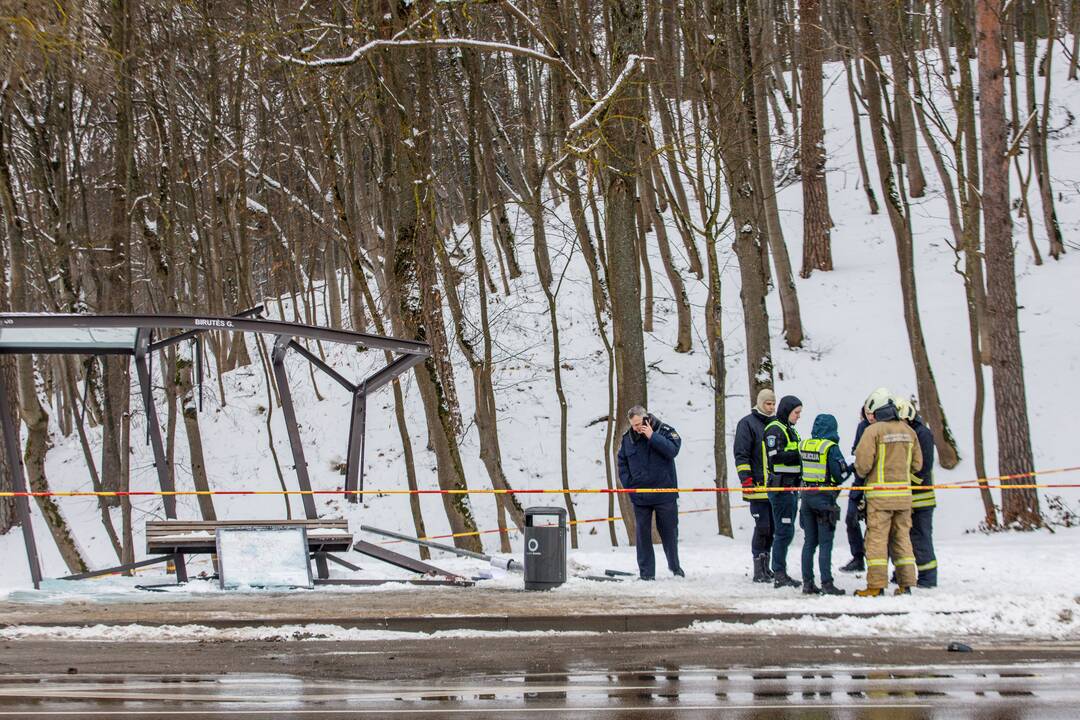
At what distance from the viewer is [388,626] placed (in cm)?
990

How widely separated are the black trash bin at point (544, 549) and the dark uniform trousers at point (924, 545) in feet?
12.0

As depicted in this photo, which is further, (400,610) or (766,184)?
(766,184)

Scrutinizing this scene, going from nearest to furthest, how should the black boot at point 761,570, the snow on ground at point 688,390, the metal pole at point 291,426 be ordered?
the black boot at point 761,570 < the metal pole at point 291,426 < the snow on ground at point 688,390

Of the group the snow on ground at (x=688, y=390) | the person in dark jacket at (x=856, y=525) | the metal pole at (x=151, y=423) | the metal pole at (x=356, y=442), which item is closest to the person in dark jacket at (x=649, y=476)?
the person in dark jacket at (x=856, y=525)

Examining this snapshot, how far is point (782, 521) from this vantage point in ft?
38.6

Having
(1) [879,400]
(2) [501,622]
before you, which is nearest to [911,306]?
(1) [879,400]

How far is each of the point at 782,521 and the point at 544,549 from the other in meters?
2.55

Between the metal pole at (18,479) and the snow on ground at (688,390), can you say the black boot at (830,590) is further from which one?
the metal pole at (18,479)

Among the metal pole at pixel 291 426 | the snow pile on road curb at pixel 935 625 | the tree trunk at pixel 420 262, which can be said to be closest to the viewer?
the snow pile on road curb at pixel 935 625

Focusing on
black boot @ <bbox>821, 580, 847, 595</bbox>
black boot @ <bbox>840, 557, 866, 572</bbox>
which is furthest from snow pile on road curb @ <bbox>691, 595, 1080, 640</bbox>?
black boot @ <bbox>840, 557, 866, 572</bbox>

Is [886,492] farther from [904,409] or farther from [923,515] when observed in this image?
[904,409]

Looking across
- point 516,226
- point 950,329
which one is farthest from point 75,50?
point 516,226

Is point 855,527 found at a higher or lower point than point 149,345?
lower

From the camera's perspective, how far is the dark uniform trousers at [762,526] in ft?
39.8
